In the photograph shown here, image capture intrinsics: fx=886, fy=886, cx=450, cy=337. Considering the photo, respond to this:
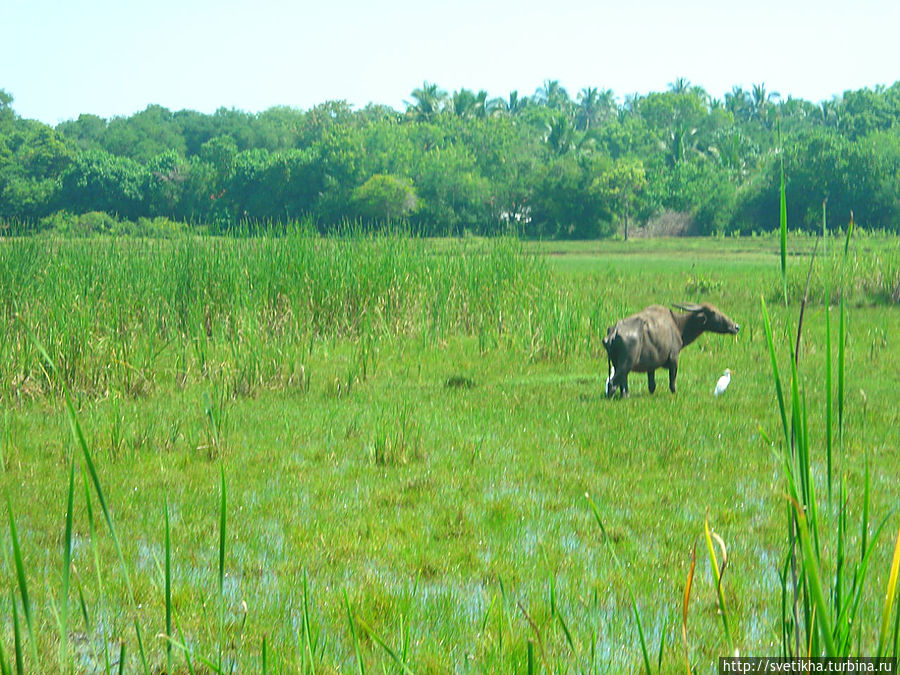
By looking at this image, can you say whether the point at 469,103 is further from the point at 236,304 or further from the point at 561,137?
the point at 236,304

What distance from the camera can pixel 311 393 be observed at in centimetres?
846

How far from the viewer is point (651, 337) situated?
755 cm

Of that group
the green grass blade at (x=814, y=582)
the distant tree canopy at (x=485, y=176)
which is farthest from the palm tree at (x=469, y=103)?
the green grass blade at (x=814, y=582)

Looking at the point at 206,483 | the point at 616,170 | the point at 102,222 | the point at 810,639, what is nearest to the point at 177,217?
the point at 102,222

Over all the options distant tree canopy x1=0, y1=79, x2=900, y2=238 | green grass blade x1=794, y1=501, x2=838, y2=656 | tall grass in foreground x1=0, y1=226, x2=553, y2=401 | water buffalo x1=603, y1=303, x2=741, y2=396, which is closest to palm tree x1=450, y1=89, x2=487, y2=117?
distant tree canopy x1=0, y1=79, x2=900, y2=238

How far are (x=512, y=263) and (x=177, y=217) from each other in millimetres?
36799

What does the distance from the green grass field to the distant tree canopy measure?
21516 mm

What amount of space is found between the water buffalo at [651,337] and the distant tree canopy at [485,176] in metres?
24.8

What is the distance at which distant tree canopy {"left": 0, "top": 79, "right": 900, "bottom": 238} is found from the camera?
130ft

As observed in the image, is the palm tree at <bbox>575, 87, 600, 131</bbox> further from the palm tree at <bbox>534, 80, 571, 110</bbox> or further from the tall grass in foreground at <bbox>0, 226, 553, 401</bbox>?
the tall grass in foreground at <bbox>0, 226, 553, 401</bbox>

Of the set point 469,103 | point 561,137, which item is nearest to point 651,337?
point 561,137

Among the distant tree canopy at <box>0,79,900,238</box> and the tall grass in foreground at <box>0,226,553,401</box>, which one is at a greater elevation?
the distant tree canopy at <box>0,79,900,238</box>

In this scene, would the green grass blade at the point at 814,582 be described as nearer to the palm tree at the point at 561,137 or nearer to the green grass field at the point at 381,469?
the green grass field at the point at 381,469

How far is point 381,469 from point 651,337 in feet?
9.36
